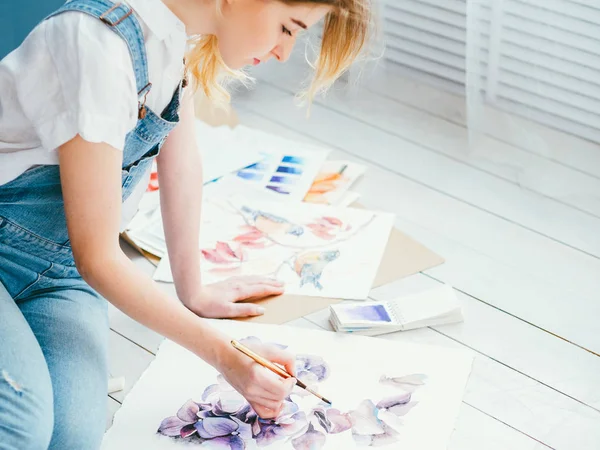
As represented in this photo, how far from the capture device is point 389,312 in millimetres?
1350

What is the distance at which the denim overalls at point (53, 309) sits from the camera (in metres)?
0.97

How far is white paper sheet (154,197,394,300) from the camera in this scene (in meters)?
Answer: 1.44

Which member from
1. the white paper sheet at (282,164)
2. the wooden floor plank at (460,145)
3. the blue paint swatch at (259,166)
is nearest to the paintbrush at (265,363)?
the white paper sheet at (282,164)

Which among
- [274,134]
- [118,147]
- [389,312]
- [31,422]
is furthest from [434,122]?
[31,422]

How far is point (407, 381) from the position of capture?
1201mm

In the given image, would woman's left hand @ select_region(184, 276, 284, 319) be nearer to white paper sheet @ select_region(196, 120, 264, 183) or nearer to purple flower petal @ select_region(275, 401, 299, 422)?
purple flower petal @ select_region(275, 401, 299, 422)

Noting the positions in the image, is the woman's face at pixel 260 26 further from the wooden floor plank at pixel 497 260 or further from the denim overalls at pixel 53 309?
the wooden floor plank at pixel 497 260

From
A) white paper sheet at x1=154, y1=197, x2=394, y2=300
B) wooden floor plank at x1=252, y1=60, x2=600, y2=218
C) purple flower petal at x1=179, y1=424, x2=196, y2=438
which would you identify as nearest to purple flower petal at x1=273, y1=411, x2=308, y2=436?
purple flower petal at x1=179, y1=424, x2=196, y2=438

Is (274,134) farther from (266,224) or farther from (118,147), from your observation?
(118,147)

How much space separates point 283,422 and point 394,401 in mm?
147

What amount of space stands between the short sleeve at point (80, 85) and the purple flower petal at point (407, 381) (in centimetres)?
48

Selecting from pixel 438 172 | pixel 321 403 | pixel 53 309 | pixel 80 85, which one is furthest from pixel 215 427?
pixel 438 172

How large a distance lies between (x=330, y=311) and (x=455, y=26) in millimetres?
912

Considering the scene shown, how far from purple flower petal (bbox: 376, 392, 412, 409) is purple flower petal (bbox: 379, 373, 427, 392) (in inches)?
0.5
